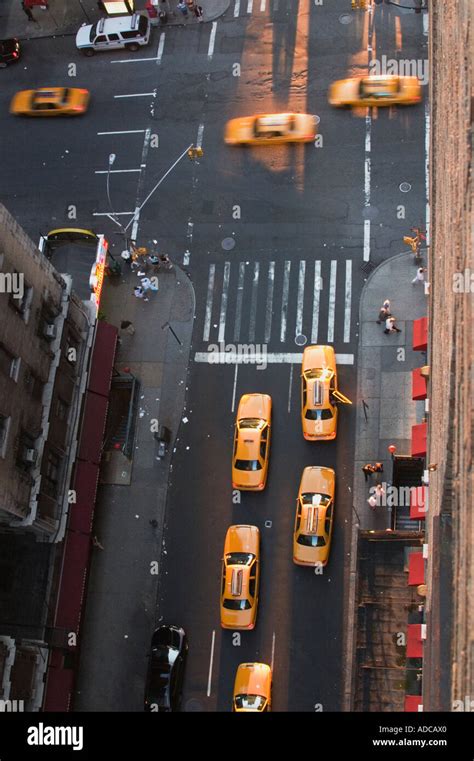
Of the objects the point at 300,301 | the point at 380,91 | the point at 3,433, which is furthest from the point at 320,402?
the point at 380,91

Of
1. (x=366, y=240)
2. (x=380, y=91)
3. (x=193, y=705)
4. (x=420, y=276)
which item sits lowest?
(x=193, y=705)

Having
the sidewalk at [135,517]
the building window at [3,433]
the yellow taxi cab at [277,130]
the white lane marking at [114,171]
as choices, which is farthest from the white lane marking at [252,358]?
the yellow taxi cab at [277,130]

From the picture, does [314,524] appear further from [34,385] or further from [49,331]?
[49,331]

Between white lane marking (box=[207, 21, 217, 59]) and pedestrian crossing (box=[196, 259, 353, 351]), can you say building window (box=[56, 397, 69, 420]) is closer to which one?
pedestrian crossing (box=[196, 259, 353, 351])

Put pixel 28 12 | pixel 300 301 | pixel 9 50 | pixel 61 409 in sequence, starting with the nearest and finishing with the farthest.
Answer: pixel 61 409 → pixel 300 301 → pixel 9 50 → pixel 28 12

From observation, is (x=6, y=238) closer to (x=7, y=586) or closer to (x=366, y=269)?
(x=7, y=586)

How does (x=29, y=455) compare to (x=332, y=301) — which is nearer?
(x=29, y=455)

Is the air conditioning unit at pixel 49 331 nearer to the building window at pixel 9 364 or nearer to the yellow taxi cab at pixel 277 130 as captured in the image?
the building window at pixel 9 364
